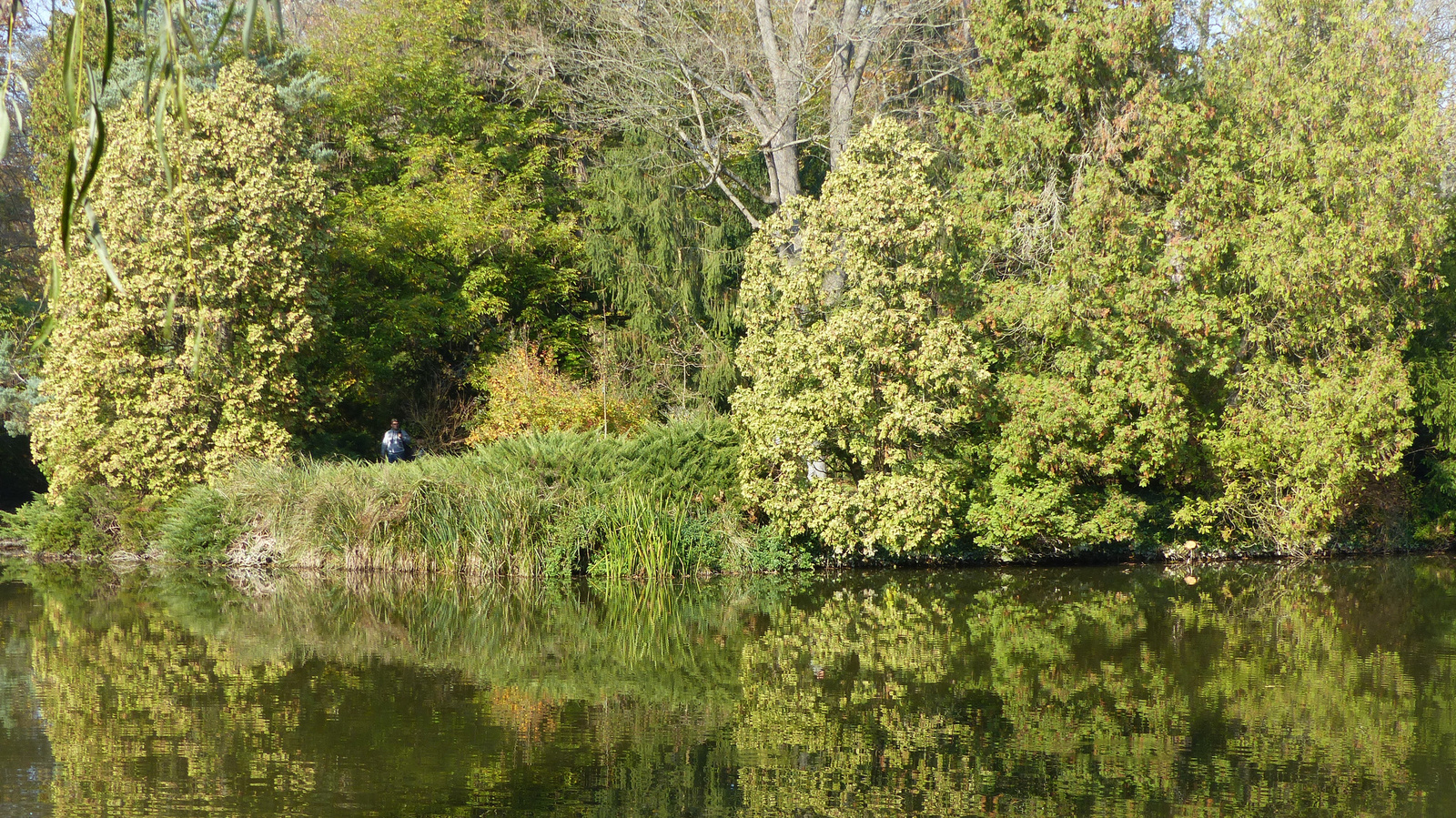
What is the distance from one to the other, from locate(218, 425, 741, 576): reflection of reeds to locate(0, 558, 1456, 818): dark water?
1.63 meters

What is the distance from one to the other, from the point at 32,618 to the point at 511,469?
6.08m

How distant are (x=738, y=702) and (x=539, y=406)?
12.2 metres

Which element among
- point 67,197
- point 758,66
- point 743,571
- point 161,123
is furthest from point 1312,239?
point 67,197

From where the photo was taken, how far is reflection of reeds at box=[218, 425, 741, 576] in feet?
55.5

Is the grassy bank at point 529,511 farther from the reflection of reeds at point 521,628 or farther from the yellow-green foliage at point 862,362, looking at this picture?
the yellow-green foliage at point 862,362

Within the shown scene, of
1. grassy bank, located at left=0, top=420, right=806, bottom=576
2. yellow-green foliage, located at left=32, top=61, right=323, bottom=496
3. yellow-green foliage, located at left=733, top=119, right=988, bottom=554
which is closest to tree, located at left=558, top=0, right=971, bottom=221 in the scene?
yellow-green foliage, located at left=733, top=119, right=988, bottom=554

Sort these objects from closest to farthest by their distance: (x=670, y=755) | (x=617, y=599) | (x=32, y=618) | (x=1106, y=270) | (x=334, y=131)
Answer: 1. (x=670, y=755)
2. (x=32, y=618)
3. (x=617, y=599)
4. (x=1106, y=270)
5. (x=334, y=131)

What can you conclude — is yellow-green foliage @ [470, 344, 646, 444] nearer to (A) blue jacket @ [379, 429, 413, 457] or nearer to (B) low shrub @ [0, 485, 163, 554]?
(A) blue jacket @ [379, 429, 413, 457]

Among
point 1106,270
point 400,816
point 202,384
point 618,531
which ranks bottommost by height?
point 400,816

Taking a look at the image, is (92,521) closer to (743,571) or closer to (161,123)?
(743,571)

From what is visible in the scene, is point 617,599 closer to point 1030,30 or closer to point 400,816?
point 400,816

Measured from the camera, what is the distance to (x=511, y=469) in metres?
17.2

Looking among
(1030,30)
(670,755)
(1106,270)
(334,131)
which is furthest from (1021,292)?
(334,131)

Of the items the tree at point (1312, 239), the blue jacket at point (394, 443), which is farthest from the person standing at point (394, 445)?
the tree at point (1312, 239)
